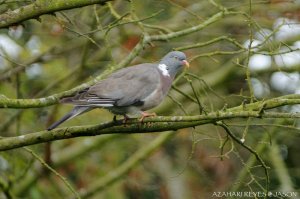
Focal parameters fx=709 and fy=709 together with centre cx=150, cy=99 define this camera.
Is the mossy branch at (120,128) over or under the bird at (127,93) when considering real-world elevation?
under

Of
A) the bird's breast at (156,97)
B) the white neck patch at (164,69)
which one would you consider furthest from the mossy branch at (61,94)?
the bird's breast at (156,97)

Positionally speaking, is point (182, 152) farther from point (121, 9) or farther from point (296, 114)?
point (296, 114)

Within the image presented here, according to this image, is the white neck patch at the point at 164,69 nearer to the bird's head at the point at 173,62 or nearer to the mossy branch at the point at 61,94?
the bird's head at the point at 173,62

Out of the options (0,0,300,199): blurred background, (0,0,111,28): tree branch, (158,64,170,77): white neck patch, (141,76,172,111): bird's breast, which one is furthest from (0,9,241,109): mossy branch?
(0,0,300,199): blurred background

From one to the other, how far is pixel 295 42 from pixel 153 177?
2929 millimetres

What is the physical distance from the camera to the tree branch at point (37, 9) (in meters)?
5.00

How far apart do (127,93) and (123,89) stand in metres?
0.05

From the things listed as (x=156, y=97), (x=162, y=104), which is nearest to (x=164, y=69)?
(x=156, y=97)

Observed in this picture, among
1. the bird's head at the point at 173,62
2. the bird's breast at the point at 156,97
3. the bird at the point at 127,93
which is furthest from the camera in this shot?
the bird's head at the point at 173,62

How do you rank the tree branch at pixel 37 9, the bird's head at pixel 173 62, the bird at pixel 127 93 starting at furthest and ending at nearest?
the bird's head at pixel 173 62 → the bird at pixel 127 93 → the tree branch at pixel 37 9

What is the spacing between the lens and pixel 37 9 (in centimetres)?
503

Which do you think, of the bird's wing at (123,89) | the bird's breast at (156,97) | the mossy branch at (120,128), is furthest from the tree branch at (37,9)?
the bird's breast at (156,97)

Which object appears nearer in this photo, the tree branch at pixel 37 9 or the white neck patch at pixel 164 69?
the tree branch at pixel 37 9

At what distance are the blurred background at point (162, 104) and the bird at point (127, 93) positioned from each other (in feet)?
4.64
